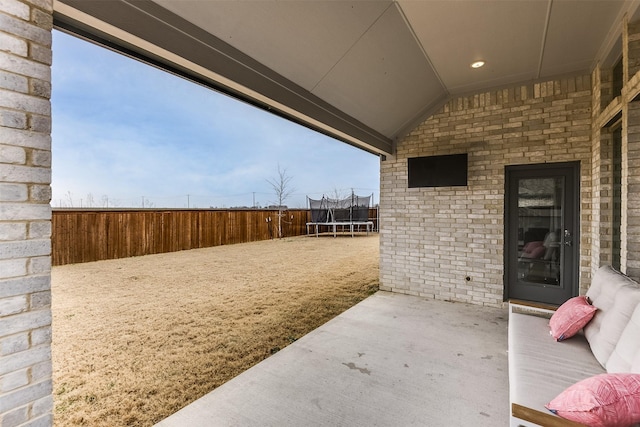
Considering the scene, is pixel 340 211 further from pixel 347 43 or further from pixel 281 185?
pixel 347 43

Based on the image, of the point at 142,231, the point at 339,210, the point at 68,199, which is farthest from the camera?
the point at 339,210

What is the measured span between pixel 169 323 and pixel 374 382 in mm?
2540

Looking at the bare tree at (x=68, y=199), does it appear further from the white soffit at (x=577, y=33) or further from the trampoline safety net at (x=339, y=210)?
the white soffit at (x=577, y=33)

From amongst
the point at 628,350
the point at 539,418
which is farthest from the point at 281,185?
the point at 539,418

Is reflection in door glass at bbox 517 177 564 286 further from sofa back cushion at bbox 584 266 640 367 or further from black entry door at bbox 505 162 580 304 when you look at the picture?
sofa back cushion at bbox 584 266 640 367

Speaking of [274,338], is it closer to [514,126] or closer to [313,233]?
[514,126]

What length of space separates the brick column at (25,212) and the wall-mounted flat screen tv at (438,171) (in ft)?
14.1

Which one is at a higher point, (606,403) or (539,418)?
(606,403)

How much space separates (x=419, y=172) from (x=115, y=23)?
13.2 ft

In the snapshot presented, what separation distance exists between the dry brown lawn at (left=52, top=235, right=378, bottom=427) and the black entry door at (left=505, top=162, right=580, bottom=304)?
2.19 metres

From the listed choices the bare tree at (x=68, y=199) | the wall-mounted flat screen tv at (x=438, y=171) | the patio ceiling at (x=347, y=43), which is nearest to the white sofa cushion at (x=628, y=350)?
the patio ceiling at (x=347, y=43)

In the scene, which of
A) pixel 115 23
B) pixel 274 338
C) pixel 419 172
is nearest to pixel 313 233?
pixel 419 172

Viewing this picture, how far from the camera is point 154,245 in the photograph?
902 centimetres

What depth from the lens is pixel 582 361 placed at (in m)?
1.88
